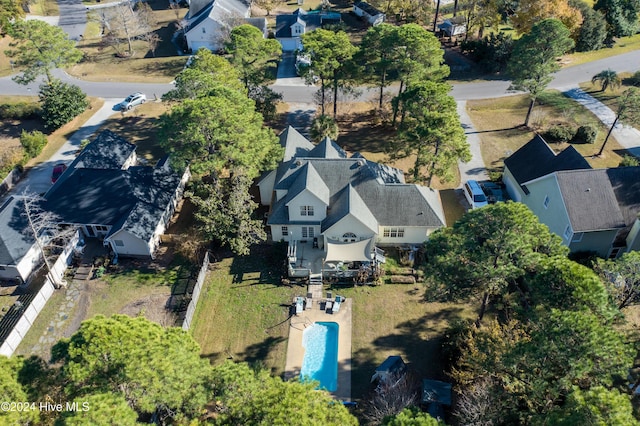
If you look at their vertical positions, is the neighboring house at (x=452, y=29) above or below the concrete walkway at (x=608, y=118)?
above

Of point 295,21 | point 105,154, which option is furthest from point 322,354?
point 295,21

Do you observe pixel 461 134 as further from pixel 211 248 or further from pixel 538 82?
pixel 211 248

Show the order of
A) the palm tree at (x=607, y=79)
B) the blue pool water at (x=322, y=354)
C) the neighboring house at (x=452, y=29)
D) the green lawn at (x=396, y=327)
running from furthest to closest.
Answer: the neighboring house at (x=452, y=29) < the palm tree at (x=607, y=79) < the green lawn at (x=396, y=327) < the blue pool water at (x=322, y=354)

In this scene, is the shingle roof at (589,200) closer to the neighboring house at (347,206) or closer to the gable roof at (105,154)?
the neighboring house at (347,206)

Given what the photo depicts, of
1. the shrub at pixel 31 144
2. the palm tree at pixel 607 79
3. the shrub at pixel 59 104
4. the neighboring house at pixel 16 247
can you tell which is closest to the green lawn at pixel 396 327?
the neighboring house at pixel 16 247

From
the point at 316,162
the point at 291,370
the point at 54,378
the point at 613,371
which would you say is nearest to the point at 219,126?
the point at 316,162

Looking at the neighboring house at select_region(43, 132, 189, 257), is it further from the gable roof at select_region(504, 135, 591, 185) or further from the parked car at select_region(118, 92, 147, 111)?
the gable roof at select_region(504, 135, 591, 185)

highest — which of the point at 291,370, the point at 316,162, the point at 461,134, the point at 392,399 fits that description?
the point at 461,134
